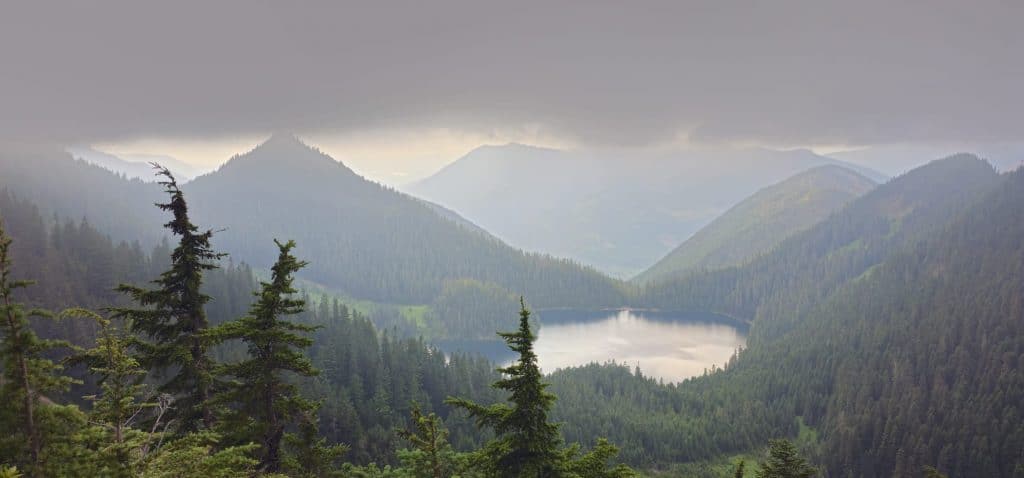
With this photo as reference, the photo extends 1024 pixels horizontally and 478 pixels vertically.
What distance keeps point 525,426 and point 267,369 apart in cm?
913

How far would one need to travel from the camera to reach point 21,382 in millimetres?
13141

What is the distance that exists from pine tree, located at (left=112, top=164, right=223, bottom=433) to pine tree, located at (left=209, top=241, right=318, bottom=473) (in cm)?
99

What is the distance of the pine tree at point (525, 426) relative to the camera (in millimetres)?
16844

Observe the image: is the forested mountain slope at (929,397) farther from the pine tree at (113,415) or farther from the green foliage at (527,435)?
the pine tree at (113,415)

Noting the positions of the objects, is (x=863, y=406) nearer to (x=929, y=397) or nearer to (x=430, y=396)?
(x=929, y=397)

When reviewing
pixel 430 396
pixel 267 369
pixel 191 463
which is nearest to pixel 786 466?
pixel 267 369

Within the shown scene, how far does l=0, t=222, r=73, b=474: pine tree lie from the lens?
12.9 metres

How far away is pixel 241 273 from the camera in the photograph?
181250 millimetres

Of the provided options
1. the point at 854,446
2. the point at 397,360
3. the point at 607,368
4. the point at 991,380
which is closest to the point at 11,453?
the point at 397,360

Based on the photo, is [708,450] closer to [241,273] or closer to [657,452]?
[657,452]

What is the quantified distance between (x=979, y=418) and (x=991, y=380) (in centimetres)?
2873

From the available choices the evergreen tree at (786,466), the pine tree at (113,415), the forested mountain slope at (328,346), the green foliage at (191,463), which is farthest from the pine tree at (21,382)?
the forested mountain slope at (328,346)

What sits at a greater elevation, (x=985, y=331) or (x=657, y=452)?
A: (x=985, y=331)

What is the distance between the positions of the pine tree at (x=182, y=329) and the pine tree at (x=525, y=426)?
9904 mm
